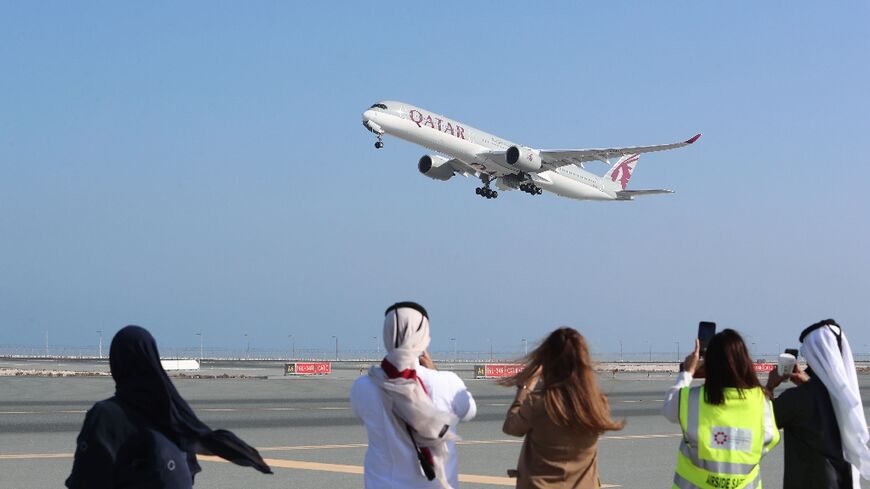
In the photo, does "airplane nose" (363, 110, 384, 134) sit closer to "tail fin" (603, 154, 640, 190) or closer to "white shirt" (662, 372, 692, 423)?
"tail fin" (603, 154, 640, 190)

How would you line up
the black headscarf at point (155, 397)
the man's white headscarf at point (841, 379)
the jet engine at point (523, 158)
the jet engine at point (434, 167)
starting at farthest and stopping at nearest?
1. the jet engine at point (434, 167)
2. the jet engine at point (523, 158)
3. the man's white headscarf at point (841, 379)
4. the black headscarf at point (155, 397)

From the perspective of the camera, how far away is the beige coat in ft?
23.5

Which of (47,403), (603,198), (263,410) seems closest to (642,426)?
(263,410)

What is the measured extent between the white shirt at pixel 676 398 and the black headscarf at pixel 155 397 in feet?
9.77

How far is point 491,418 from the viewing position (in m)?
26.5

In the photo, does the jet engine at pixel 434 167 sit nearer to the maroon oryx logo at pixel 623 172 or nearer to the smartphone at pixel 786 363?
the maroon oryx logo at pixel 623 172

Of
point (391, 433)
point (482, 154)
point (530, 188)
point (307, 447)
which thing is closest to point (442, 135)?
point (482, 154)

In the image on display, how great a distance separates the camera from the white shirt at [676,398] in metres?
7.62

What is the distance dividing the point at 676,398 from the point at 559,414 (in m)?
1.06

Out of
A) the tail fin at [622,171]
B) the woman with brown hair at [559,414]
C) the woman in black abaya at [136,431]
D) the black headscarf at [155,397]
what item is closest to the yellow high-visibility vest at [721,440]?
the woman with brown hair at [559,414]

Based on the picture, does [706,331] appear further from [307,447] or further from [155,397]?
[307,447]

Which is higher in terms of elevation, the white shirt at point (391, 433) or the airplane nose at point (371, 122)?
the airplane nose at point (371, 122)

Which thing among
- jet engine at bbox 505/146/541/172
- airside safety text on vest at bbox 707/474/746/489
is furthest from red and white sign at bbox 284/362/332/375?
airside safety text on vest at bbox 707/474/746/489

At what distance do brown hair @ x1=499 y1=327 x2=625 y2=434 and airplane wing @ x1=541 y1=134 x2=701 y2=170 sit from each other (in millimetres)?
48696
